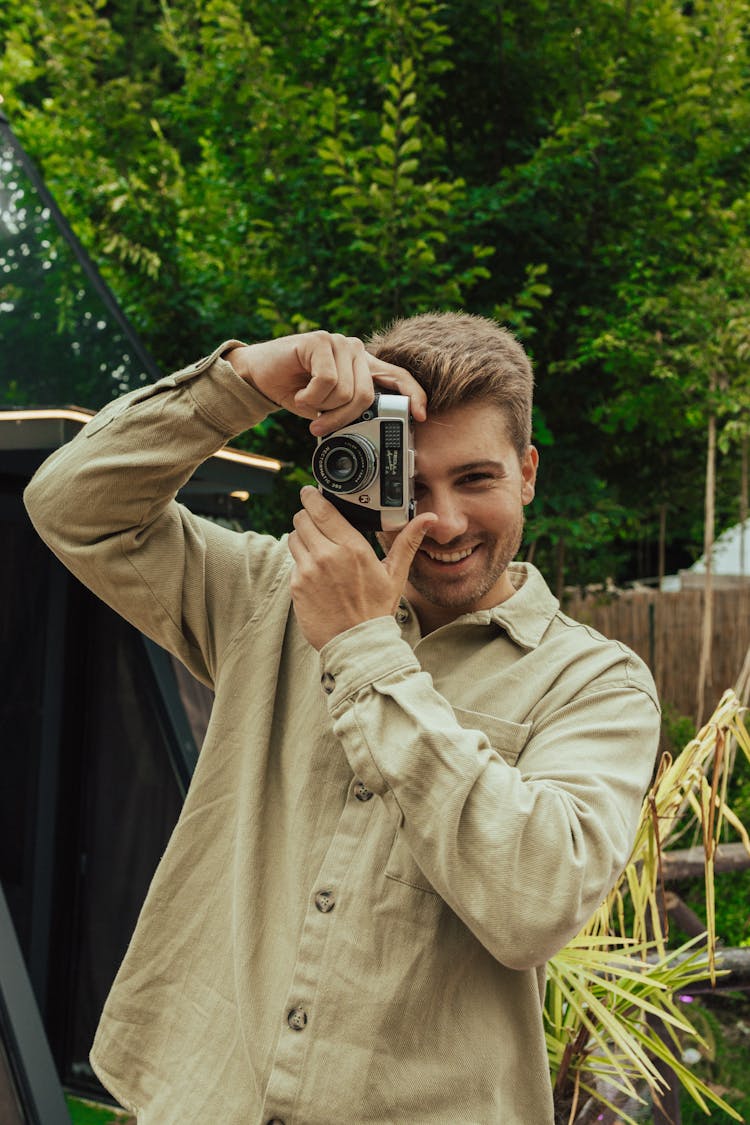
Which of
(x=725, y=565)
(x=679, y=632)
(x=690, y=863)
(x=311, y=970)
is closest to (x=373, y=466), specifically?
(x=311, y=970)

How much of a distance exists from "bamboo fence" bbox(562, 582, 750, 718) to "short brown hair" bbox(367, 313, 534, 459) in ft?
22.5

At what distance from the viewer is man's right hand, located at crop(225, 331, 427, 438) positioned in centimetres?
129

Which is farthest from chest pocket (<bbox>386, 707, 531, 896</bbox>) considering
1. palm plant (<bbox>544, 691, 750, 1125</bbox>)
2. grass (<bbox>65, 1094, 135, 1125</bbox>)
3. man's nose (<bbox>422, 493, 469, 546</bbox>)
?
grass (<bbox>65, 1094, 135, 1125</bbox>)

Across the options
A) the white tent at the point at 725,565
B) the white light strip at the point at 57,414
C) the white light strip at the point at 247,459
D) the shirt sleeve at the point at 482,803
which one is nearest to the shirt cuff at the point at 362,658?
the shirt sleeve at the point at 482,803

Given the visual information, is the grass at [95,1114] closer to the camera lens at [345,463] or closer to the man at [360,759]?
the man at [360,759]

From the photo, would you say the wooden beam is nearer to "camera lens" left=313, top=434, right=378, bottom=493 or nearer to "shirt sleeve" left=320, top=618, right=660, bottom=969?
"shirt sleeve" left=320, top=618, right=660, bottom=969

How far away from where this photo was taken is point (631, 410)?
5.98 m

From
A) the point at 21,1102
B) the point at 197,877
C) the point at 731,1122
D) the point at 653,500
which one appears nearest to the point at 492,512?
the point at 197,877

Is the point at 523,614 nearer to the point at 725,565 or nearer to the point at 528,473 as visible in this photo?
the point at 528,473

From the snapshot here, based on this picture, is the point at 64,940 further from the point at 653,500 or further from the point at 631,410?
the point at 653,500

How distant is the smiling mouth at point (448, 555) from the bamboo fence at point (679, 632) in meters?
6.94

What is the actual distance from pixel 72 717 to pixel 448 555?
291 centimetres

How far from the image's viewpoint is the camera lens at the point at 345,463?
129 centimetres

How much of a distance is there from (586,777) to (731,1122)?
3405mm
